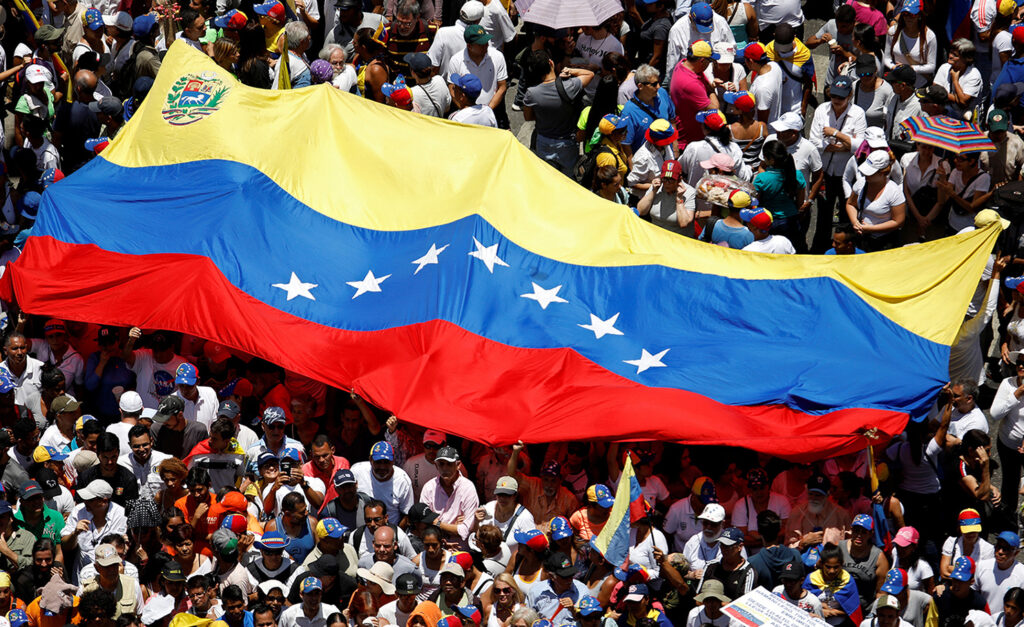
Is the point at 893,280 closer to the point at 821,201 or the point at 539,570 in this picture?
the point at 821,201

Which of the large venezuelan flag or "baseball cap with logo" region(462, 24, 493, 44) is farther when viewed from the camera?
"baseball cap with logo" region(462, 24, 493, 44)

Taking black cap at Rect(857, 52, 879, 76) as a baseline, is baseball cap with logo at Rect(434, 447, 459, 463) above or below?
below

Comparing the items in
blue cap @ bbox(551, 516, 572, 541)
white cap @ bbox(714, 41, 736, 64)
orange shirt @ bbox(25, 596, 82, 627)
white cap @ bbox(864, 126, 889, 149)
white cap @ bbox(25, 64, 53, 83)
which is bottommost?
orange shirt @ bbox(25, 596, 82, 627)

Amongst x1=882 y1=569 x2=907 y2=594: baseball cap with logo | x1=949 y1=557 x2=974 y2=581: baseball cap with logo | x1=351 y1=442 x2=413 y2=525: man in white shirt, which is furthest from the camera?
x1=351 y1=442 x2=413 y2=525: man in white shirt

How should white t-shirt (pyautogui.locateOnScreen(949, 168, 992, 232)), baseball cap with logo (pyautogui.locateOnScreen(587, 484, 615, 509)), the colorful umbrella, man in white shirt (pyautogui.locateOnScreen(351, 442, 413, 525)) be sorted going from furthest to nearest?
white t-shirt (pyautogui.locateOnScreen(949, 168, 992, 232)) < the colorful umbrella < man in white shirt (pyautogui.locateOnScreen(351, 442, 413, 525)) < baseball cap with logo (pyautogui.locateOnScreen(587, 484, 615, 509))

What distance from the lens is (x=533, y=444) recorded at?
16391 mm

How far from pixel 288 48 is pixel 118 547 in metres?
6.67

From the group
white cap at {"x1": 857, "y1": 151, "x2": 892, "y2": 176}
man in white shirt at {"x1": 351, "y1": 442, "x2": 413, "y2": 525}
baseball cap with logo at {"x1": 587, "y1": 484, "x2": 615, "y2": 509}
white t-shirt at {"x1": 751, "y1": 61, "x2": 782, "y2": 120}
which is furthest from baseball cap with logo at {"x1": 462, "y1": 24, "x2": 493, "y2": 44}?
baseball cap with logo at {"x1": 587, "y1": 484, "x2": 615, "y2": 509}

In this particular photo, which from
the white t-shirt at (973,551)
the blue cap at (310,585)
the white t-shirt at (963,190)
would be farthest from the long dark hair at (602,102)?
the blue cap at (310,585)

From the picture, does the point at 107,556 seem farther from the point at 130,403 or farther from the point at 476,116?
the point at 476,116

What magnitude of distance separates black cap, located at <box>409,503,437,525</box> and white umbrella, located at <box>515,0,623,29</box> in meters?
5.96

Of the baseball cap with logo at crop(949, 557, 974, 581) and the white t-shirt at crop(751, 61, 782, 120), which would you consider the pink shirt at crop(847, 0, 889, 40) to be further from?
the baseball cap with logo at crop(949, 557, 974, 581)

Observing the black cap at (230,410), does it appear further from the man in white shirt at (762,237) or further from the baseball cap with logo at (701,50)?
the baseball cap with logo at (701,50)

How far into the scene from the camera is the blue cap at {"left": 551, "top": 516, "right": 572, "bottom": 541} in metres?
14.8
